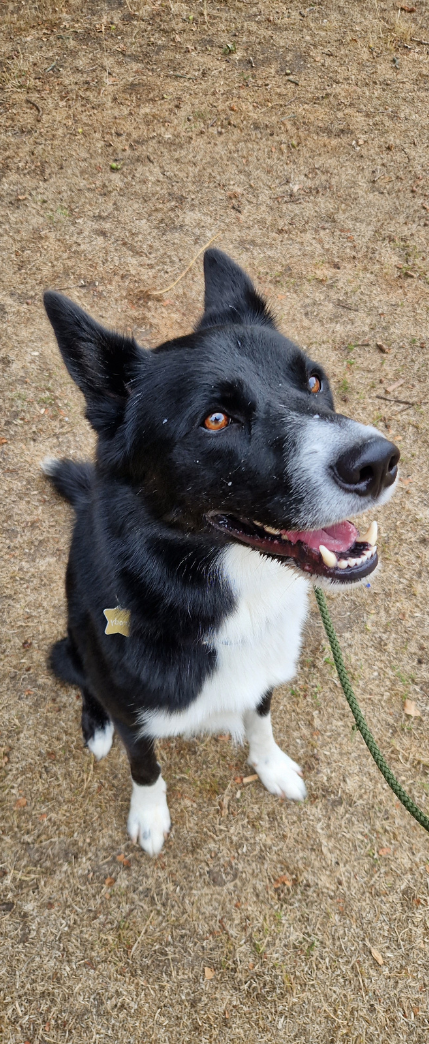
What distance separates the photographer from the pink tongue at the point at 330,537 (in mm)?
1871

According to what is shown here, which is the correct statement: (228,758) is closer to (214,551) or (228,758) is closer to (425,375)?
(214,551)

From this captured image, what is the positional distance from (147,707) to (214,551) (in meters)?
0.65

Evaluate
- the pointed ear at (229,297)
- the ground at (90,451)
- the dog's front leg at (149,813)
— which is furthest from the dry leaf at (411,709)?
the pointed ear at (229,297)

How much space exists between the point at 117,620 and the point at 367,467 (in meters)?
0.96

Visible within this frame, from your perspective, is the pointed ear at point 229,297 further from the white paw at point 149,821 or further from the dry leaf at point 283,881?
the dry leaf at point 283,881

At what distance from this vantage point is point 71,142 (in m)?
5.61

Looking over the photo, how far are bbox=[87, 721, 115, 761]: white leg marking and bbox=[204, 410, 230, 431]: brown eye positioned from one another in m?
1.75

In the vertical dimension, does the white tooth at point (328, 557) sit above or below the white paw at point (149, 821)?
above

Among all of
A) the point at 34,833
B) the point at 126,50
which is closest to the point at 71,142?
the point at 126,50

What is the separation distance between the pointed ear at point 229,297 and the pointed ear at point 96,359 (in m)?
0.49

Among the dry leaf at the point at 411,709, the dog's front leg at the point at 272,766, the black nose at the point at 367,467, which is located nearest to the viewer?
the black nose at the point at 367,467

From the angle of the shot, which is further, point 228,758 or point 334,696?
point 334,696

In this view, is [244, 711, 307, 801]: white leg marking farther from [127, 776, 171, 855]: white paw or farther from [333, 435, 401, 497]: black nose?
[333, 435, 401, 497]: black nose

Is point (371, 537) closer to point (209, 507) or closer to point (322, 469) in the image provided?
point (322, 469)
